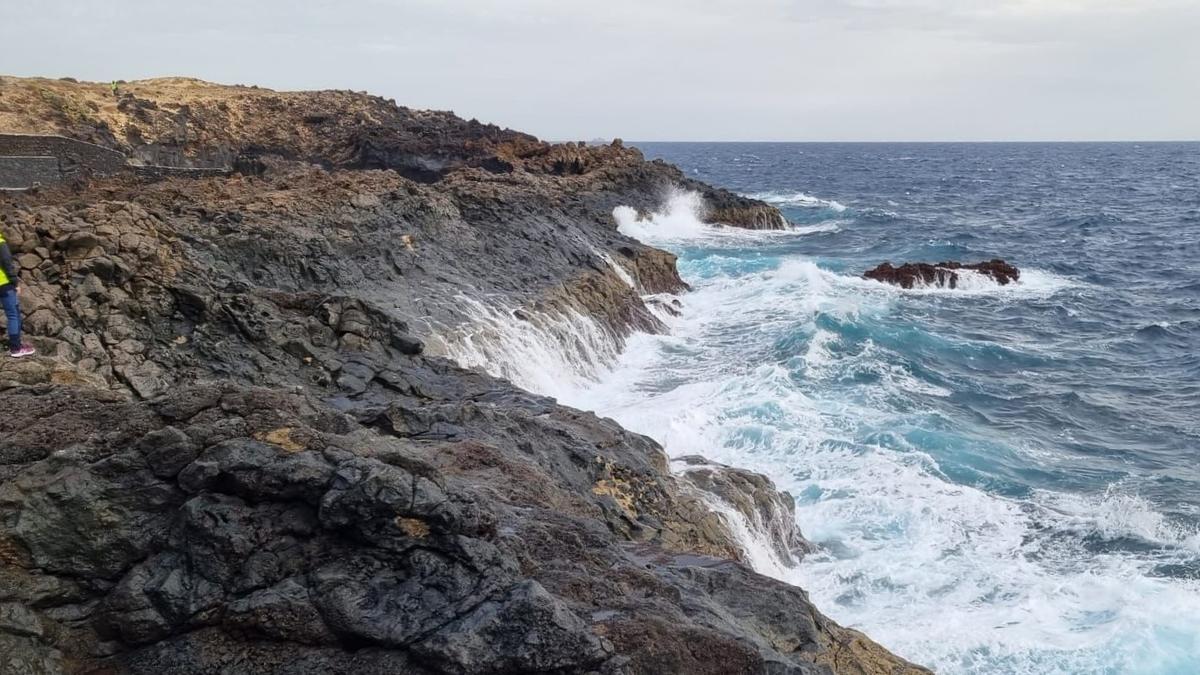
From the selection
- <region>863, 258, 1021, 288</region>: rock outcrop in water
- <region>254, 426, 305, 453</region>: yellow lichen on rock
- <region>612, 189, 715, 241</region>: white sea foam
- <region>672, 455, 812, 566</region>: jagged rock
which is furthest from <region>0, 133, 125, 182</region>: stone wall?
<region>863, 258, 1021, 288</region>: rock outcrop in water

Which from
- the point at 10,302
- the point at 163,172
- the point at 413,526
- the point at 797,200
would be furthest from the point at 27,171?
the point at 797,200

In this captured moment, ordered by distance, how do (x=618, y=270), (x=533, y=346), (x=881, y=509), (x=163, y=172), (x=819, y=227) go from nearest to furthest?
(x=881, y=509)
(x=533, y=346)
(x=163, y=172)
(x=618, y=270)
(x=819, y=227)

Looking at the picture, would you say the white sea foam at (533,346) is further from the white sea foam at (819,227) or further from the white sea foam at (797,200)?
the white sea foam at (797,200)

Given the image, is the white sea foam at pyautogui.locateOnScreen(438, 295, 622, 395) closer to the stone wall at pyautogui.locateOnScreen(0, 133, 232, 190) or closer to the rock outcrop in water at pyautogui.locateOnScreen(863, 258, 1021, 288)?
the stone wall at pyautogui.locateOnScreen(0, 133, 232, 190)

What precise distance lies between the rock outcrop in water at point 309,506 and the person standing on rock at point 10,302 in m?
0.57

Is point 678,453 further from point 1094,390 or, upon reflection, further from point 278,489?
point 1094,390

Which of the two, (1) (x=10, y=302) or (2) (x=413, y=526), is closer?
(2) (x=413, y=526)

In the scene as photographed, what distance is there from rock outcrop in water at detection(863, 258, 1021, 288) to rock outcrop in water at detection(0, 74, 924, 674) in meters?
23.1

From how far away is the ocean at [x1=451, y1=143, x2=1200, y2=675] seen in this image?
10.7 meters

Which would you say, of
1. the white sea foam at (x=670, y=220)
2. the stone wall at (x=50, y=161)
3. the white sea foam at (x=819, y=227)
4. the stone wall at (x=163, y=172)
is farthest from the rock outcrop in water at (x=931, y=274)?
the stone wall at (x=50, y=161)

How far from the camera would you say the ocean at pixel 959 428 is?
10734mm

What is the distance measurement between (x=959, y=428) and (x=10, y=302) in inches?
638

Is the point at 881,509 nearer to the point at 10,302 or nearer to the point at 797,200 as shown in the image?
the point at 10,302

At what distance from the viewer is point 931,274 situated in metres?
33.0
